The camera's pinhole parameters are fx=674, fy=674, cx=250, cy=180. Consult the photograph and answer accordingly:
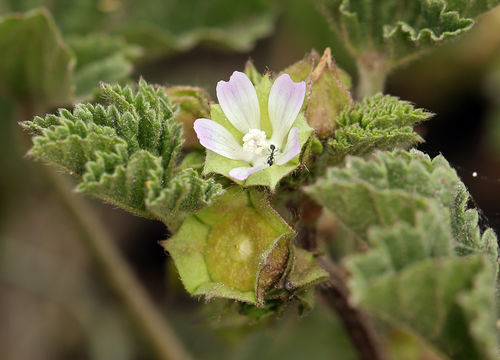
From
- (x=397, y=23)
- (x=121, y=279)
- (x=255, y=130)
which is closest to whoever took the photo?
(x=255, y=130)

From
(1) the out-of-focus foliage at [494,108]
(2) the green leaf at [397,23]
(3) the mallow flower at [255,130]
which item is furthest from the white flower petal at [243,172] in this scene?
(1) the out-of-focus foliage at [494,108]

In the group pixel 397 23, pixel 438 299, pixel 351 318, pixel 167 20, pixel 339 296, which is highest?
pixel 167 20

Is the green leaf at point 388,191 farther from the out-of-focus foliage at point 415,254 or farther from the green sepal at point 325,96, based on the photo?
the green sepal at point 325,96

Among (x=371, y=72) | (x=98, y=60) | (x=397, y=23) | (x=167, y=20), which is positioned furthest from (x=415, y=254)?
(x=167, y=20)

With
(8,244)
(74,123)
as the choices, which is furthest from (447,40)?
(8,244)

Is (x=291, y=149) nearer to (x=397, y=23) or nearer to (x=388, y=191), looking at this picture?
(x=388, y=191)
